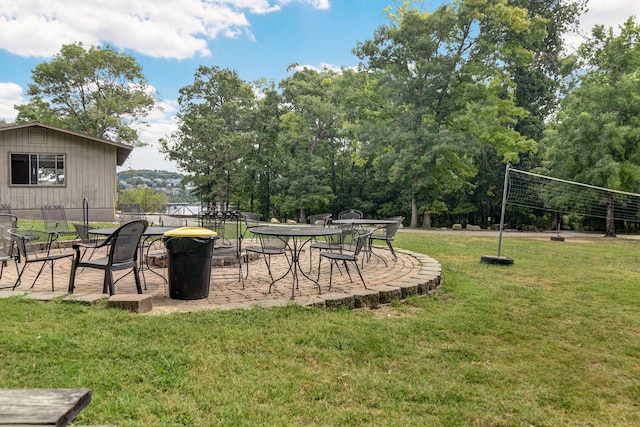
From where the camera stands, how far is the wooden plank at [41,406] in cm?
99

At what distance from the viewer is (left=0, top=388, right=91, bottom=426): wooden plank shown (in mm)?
990

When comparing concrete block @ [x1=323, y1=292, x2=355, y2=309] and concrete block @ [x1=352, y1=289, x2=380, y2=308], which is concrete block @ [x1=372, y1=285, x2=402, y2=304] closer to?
concrete block @ [x1=352, y1=289, x2=380, y2=308]

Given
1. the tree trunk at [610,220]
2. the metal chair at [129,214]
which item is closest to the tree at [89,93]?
the metal chair at [129,214]

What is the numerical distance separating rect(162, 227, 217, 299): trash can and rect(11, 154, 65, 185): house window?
1225 cm

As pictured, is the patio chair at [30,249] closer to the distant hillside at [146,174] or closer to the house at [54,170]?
the house at [54,170]

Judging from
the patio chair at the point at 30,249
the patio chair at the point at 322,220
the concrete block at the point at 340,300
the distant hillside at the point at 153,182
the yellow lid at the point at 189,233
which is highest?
the distant hillside at the point at 153,182

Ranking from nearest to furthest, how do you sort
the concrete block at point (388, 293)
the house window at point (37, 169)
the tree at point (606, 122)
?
the concrete block at point (388, 293)
the house window at point (37, 169)
the tree at point (606, 122)

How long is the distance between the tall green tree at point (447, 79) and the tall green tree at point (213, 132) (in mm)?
8510

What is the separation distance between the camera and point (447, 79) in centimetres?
1562

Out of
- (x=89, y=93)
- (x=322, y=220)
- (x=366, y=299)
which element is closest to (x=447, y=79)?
(x=322, y=220)

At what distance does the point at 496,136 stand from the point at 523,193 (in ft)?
14.4

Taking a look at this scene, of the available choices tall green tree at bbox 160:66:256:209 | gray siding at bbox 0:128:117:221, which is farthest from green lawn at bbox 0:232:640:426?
tall green tree at bbox 160:66:256:209

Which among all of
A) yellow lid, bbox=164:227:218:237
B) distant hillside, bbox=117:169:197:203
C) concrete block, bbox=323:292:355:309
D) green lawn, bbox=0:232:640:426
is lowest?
green lawn, bbox=0:232:640:426

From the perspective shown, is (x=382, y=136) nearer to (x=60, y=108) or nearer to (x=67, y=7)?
(x=67, y=7)
